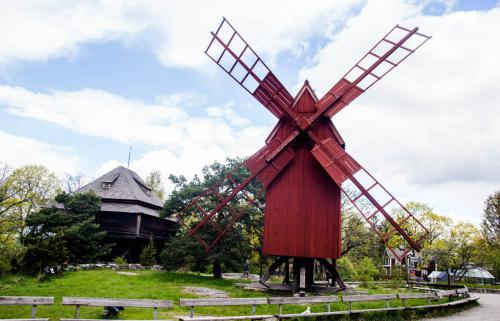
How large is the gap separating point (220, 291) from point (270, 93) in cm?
857

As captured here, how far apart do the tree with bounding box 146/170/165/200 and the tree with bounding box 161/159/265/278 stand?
3295 cm

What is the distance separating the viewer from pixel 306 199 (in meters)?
14.5

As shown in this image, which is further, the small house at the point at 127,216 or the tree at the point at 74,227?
the small house at the point at 127,216

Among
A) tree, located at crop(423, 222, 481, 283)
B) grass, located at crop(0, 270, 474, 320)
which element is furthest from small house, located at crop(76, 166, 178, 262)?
tree, located at crop(423, 222, 481, 283)

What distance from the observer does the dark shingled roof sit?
1225 inches

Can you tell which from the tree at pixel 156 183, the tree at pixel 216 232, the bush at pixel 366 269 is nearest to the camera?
the tree at pixel 216 232

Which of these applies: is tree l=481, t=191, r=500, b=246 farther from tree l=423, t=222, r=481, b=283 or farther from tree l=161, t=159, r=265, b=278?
tree l=161, t=159, r=265, b=278

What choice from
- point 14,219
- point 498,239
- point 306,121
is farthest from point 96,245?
point 498,239

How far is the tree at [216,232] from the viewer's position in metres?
21.7

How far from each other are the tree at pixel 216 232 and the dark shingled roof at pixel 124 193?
797 cm

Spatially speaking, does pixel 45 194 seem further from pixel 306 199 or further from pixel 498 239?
pixel 498 239

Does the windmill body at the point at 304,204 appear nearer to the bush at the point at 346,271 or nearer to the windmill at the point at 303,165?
the windmill at the point at 303,165

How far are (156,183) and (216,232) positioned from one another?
38.1 m

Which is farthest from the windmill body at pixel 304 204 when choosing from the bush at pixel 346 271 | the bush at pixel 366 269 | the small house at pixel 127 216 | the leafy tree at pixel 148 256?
the small house at pixel 127 216
